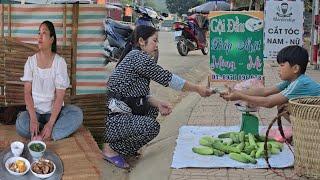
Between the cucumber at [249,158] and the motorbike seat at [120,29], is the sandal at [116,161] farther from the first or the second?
the motorbike seat at [120,29]

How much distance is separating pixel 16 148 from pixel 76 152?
49 centimetres

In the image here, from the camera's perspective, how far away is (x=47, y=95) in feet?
14.6

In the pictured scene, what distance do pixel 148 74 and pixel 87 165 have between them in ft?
3.57

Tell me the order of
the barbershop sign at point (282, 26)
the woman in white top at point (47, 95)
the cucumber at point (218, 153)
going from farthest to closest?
the barbershop sign at point (282, 26), the cucumber at point (218, 153), the woman in white top at point (47, 95)

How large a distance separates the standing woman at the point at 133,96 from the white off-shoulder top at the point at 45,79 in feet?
1.65

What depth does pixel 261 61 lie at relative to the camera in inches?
239

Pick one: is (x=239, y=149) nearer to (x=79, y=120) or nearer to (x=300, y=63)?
(x=300, y=63)

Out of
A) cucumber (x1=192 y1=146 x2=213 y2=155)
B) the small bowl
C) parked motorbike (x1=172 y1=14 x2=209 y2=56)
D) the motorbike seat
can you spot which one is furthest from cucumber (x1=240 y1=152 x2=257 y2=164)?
parked motorbike (x1=172 y1=14 x2=209 y2=56)

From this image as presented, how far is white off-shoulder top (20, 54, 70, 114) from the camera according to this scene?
4395mm

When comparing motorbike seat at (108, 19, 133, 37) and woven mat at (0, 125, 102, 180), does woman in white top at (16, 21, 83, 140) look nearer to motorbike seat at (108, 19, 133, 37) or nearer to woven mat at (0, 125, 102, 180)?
woven mat at (0, 125, 102, 180)

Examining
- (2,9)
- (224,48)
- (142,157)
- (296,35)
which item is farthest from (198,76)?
(2,9)

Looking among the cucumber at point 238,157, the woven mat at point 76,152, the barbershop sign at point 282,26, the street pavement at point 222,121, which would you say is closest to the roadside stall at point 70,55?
the woven mat at point 76,152

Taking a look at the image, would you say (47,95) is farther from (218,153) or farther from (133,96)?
(218,153)

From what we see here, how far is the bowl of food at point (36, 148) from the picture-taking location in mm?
3912
